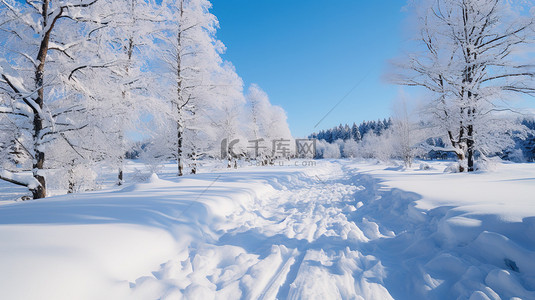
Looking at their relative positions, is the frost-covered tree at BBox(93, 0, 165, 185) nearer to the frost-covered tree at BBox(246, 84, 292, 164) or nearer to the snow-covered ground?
the snow-covered ground

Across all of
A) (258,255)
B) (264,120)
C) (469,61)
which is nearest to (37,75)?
(258,255)

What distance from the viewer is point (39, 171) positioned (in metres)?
4.79

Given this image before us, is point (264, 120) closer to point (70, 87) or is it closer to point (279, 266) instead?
point (70, 87)

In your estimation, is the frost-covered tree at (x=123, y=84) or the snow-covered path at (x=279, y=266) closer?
the snow-covered path at (x=279, y=266)

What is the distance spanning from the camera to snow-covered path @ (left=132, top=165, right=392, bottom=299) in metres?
1.96

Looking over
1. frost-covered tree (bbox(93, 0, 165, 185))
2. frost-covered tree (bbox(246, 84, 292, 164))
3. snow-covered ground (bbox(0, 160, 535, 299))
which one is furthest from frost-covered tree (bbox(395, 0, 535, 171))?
frost-covered tree (bbox(246, 84, 292, 164))

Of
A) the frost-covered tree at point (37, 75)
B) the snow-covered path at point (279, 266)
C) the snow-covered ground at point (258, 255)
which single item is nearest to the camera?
the snow-covered ground at point (258, 255)

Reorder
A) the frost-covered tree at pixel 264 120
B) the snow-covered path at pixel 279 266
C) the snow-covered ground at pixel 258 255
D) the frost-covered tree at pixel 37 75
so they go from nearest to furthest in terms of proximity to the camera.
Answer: the snow-covered ground at pixel 258 255 < the snow-covered path at pixel 279 266 < the frost-covered tree at pixel 37 75 < the frost-covered tree at pixel 264 120

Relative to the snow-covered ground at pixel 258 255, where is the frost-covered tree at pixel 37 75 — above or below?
above

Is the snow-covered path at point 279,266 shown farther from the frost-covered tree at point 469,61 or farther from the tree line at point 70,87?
the frost-covered tree at point 469,61

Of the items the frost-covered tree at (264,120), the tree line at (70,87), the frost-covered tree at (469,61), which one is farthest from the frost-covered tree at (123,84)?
the frost-covered tree at (264,120)

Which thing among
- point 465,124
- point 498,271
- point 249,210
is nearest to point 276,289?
point 498,271

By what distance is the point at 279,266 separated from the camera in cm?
245

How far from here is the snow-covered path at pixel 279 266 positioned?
196 cm
